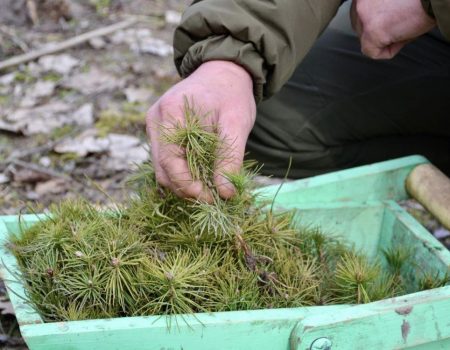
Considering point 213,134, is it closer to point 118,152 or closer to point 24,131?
point 118,152

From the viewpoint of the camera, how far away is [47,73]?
3615 millimetres

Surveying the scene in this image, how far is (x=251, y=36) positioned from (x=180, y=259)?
0.56 meters

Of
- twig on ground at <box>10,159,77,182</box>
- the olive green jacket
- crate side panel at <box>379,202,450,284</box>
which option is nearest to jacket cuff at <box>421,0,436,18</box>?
the olive green jacket

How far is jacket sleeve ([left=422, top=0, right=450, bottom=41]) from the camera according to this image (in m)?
1.49

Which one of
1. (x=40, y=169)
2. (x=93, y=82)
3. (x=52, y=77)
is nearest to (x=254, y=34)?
(x=40, y=169)

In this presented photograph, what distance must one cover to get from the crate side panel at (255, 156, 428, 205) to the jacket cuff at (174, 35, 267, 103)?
1.21 feet

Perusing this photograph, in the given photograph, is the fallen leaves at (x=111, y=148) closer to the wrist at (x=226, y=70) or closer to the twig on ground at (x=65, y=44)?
the twig on ground at (x=65, y=44)

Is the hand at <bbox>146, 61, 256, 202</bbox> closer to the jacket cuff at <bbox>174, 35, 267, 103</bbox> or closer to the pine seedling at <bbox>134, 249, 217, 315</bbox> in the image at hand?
the jacket cuff at <bbox>174, 35, 267, 103</bbox>

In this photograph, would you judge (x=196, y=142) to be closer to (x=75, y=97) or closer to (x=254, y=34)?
(x=254, y=34)

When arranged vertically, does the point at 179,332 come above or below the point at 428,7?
below

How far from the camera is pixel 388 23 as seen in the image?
1.63 metres

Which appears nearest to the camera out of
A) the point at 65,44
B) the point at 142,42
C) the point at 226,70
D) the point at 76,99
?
the point at 226,70

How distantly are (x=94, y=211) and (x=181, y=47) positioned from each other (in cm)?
47

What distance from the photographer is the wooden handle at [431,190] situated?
5.54 feet
